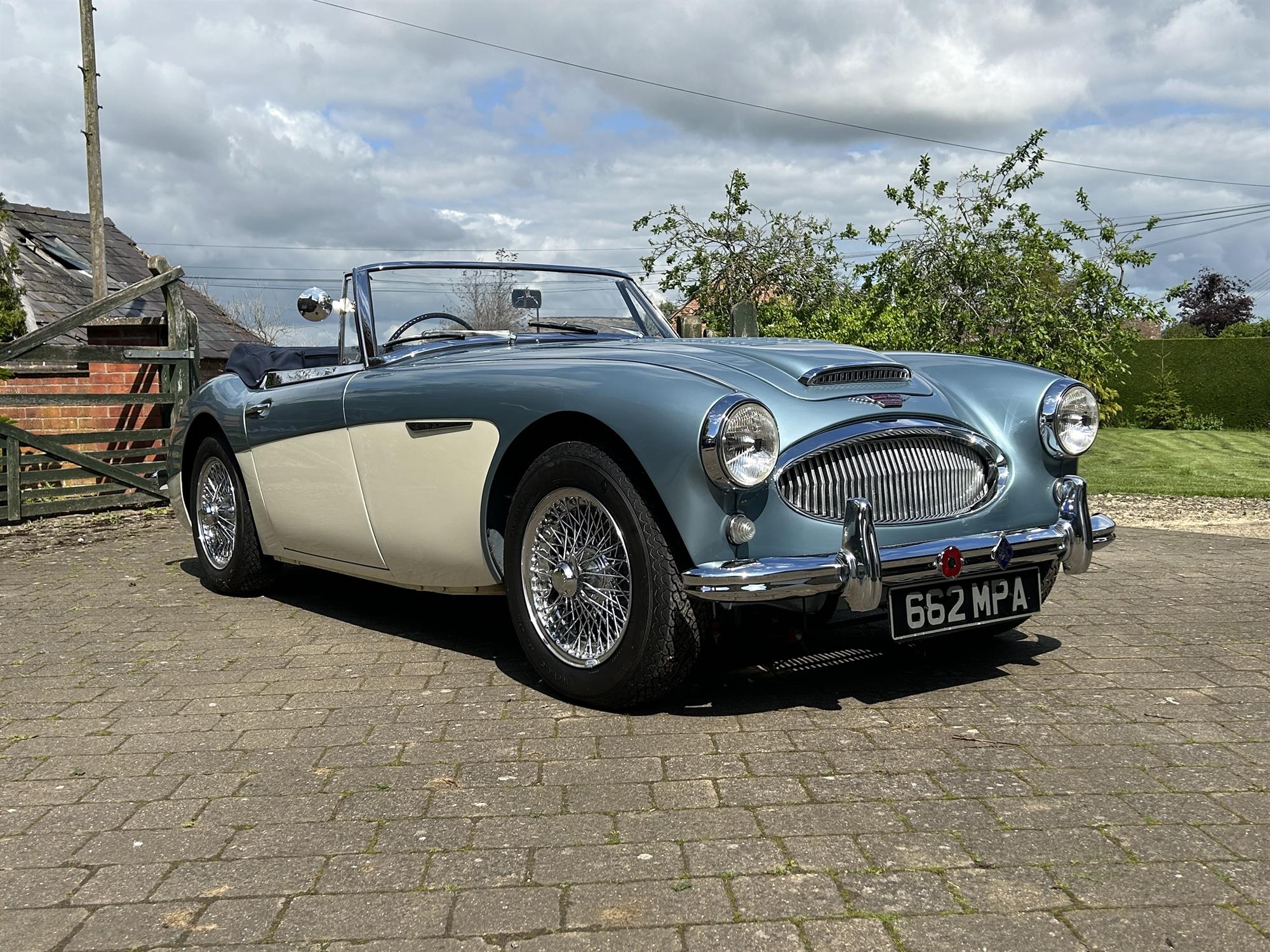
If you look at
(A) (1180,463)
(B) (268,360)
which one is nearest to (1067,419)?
(B) (268,360)

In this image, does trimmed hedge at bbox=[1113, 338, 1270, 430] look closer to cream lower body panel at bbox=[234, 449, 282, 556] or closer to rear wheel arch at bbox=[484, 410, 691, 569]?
cream lower body panel at bbox=[234, 449, 282, 556]

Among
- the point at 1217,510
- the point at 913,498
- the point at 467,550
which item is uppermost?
the point at 913,498

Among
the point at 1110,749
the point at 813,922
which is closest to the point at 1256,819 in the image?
the point at 1110,749

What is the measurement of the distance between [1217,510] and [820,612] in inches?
307

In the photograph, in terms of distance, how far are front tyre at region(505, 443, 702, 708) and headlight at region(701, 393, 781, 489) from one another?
0.29 meters

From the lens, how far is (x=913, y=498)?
12.4 ft

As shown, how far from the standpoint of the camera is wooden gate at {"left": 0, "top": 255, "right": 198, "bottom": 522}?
9570mm

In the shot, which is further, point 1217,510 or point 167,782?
point 1217,510

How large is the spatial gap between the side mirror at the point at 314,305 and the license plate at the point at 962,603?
2.74 metres

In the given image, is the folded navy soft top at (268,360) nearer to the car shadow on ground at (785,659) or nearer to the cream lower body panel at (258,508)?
the cream lower body panel at (258,508)

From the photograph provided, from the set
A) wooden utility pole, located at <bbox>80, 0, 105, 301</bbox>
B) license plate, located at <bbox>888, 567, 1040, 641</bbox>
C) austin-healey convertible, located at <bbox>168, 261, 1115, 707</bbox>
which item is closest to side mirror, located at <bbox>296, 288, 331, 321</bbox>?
austin-healey convertible, located at <bbox>168, 261, 1115, 707</bbox>

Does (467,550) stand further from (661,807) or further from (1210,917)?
(1210,917)

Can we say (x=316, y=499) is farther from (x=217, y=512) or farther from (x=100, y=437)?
(x=100, y=437)

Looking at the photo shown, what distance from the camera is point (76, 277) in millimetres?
25453
